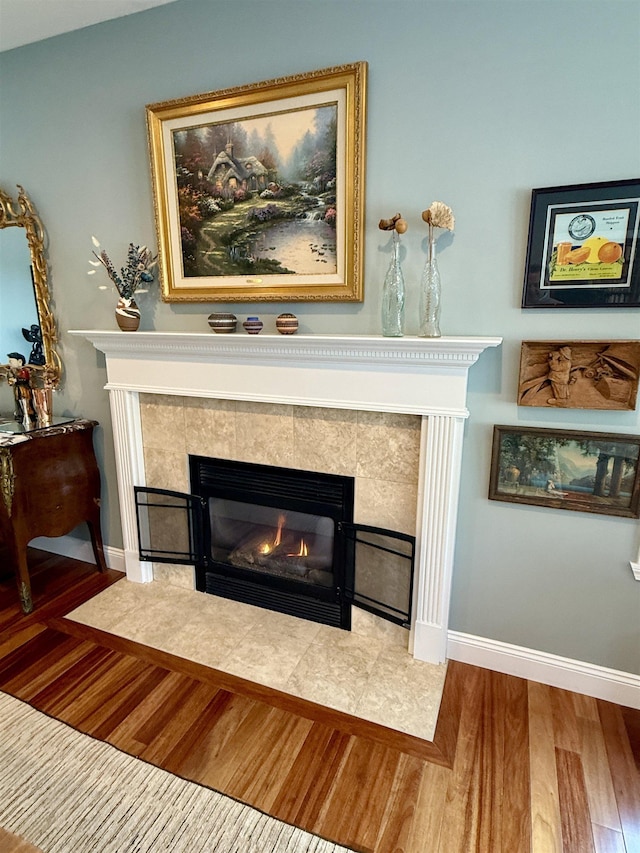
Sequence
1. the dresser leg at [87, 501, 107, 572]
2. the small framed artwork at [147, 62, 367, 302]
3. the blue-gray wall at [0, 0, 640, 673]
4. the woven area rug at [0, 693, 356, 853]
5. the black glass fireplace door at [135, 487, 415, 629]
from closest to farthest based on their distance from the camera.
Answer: the woven area rug at [0, 693, 356, 853] < the blue-gray wall at [0, 0, 640, 673] < the small framed artwork at [147, 62, 367, 302] < the black glass fireplace door at [135, 487, 415, 629] < the dresser leg at [87, 501, 107, 572]

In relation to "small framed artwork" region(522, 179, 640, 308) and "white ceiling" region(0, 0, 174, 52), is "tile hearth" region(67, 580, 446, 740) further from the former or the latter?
"white ceiling" region(0, 0, 174, 52)

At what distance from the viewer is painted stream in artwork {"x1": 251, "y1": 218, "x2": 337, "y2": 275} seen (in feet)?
6.04

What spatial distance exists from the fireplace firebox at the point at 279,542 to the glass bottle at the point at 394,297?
703 mm

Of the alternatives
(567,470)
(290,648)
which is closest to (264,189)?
(567,470)

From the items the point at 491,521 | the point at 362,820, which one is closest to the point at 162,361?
the point at 491,521

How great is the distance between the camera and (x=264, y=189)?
1.88m

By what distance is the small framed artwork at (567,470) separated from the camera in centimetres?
160

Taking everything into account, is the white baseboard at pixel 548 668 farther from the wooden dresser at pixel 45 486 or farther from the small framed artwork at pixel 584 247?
the wooden dresser at pixel 45 486

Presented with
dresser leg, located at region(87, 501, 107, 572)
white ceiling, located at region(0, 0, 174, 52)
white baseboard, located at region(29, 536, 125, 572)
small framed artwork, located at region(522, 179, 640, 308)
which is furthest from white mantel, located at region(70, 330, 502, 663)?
white ceiling, located at region(0, 0, 174, 52)

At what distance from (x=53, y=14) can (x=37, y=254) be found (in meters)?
1.05

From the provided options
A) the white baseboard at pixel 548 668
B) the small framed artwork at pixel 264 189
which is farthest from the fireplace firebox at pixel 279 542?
the small framed artwork at pixel 264 189

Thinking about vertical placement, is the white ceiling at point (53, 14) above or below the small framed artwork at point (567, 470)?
above

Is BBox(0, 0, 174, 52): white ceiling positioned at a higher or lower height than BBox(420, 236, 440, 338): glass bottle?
higher

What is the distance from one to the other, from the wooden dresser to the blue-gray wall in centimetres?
94
